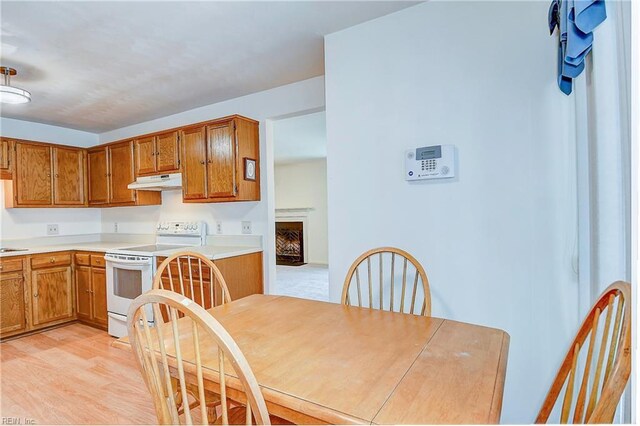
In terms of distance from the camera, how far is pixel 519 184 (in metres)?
1.62

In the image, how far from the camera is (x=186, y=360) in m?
0.98

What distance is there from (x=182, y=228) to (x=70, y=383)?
167 centimetres

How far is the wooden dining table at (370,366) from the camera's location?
0.74m

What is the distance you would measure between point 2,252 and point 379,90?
12.3ft

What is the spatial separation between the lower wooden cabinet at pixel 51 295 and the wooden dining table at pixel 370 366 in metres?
3.11

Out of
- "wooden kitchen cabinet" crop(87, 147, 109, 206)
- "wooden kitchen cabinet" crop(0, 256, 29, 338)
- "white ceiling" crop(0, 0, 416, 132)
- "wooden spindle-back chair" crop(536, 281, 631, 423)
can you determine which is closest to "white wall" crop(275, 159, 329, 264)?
"wooden kitchen cabinet" crop(87, 147, 109, 206)

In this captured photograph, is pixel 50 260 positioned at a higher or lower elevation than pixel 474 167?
lower

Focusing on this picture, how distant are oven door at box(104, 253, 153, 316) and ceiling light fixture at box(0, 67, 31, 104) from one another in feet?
4.84

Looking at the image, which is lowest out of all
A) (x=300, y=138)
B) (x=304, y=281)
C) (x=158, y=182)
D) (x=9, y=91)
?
(x=304, y=281)

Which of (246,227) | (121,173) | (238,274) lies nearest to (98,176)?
(121,173)

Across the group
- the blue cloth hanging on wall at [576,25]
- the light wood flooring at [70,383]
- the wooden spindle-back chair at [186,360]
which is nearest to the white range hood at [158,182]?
the light wood flooring at [70,383]

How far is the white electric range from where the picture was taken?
3.01 metres

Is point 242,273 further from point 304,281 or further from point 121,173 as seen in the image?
point 304,281

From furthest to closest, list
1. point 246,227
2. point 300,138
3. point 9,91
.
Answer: point 300,138 < point 246,227 < point 9,91
